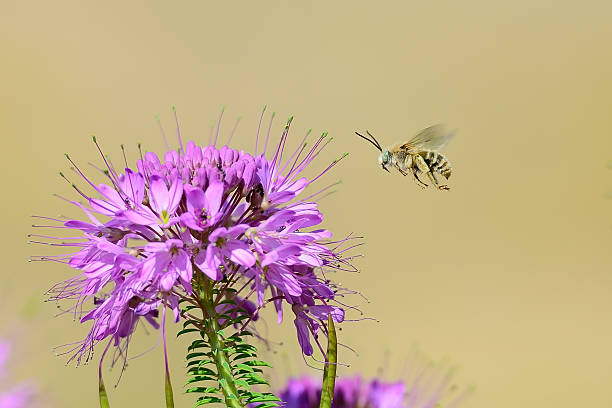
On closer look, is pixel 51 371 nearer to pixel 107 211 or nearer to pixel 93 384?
pixel 93 384

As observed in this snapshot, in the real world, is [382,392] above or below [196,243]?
below

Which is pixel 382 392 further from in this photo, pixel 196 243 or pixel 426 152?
pixel 426 152

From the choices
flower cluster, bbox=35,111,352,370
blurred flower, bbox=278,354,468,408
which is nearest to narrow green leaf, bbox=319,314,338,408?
flower cluster, bbox=35,111,352,370

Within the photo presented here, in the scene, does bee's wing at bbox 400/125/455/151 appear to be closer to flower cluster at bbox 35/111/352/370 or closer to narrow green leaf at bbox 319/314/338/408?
flower cluster at bbox 35/111/352/370

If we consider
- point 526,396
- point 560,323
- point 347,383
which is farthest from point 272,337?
point 347,383

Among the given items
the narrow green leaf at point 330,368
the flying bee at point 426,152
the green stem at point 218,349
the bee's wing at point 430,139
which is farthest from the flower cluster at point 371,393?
the bee's wing at point 430,139

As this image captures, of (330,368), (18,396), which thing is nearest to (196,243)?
(330,368)
